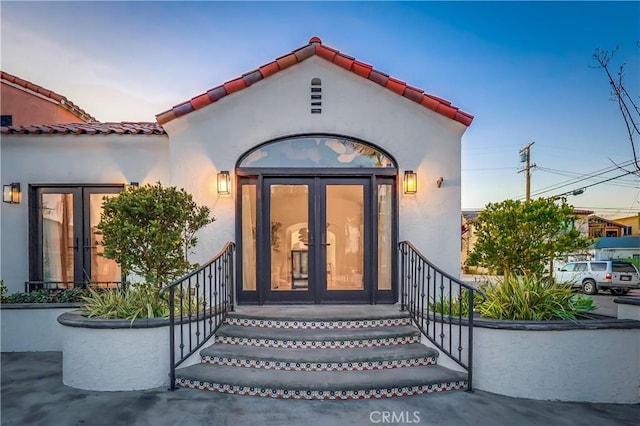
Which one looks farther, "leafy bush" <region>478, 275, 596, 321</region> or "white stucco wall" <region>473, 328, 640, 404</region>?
"leafy bush" <region>478, 275, 596, 321</region>

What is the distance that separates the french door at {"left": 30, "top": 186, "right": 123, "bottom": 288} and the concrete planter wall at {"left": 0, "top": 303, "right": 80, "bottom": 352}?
0.97 m

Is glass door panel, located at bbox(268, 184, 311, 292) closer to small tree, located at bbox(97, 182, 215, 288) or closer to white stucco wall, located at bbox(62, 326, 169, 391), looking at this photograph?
small tree, located at bbox(97, 182, 215, 288)

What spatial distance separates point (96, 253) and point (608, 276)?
749 inches

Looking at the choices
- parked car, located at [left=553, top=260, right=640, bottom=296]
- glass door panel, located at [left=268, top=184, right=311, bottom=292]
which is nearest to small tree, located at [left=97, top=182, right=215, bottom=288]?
glass door panel, located at [left=268, top=184, right=311, bottom=292]

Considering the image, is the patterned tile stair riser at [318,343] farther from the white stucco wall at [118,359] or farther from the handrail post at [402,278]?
the white stucco wall at [118,359]

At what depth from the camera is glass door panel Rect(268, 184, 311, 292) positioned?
17.6ft

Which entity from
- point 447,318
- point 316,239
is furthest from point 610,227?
point 316,239

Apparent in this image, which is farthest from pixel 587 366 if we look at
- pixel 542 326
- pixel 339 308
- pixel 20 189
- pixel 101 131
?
pixel 20 189

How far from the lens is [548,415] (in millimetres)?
3092

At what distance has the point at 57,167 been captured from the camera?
5895 mm

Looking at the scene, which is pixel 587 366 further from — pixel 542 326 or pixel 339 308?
pixel 339 308

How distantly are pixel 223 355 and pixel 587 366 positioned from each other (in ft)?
13.5

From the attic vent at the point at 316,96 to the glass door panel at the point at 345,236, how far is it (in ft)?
4.28

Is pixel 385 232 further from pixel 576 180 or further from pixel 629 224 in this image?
pixel 629 224
